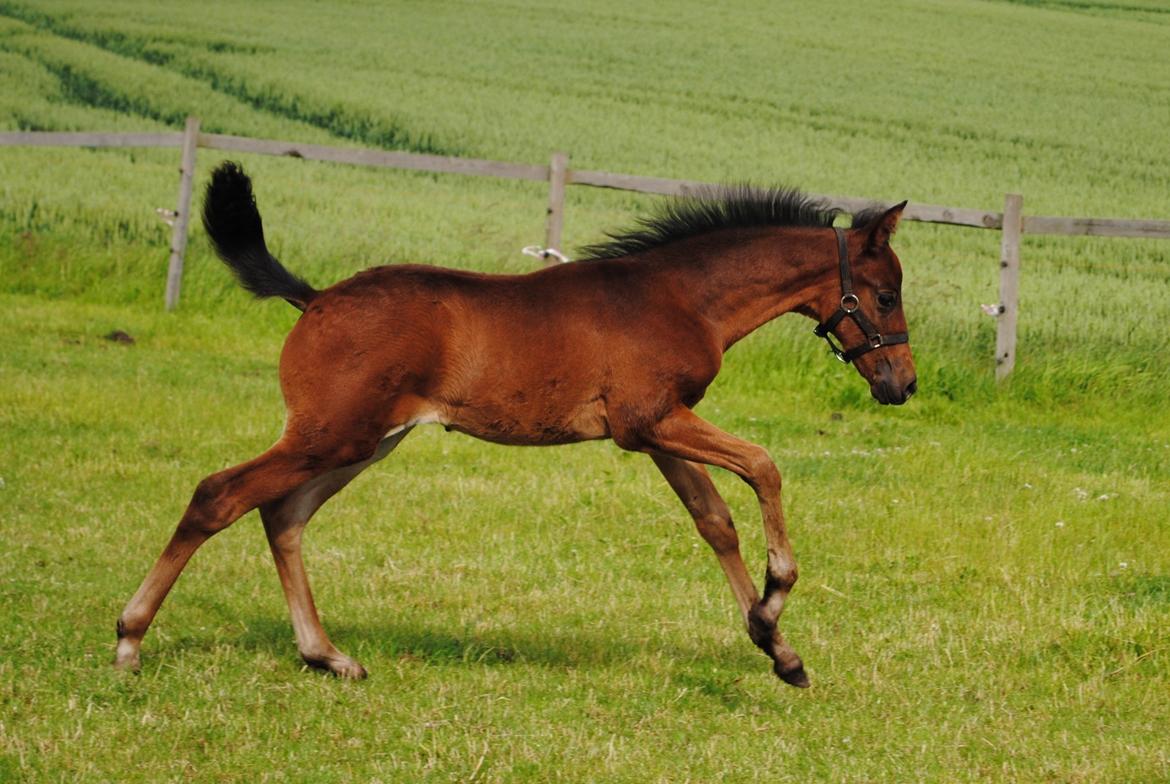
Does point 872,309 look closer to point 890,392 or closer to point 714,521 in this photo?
point 890,392

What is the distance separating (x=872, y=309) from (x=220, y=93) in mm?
25594

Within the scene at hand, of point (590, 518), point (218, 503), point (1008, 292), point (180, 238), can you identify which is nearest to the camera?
point (218, 503)

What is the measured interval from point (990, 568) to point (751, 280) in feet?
9.05

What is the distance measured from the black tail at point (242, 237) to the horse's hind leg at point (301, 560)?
0.75 meters

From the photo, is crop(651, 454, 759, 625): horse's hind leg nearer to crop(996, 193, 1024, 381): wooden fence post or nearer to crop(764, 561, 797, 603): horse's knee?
crop(764, 561, 797, 603): horse's knee

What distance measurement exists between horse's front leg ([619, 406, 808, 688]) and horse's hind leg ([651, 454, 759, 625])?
0.32 meters

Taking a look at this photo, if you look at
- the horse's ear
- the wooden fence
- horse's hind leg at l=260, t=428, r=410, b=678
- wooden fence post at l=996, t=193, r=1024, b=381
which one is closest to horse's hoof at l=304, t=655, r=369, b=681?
horse's hind leg at l=260, t=428, r=410, b=678

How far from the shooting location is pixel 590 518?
9.20 m

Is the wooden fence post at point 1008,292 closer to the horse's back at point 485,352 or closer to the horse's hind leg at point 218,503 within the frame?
the horse's back at point 485,352

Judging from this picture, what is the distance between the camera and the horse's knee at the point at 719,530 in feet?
21.3

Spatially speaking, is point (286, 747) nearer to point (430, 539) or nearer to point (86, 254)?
point (430, 539)

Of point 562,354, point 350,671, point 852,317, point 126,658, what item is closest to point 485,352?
point 562,354

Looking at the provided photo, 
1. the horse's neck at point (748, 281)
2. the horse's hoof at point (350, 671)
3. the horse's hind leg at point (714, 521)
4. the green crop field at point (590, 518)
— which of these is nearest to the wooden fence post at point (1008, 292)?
the green crop field at point (590, 518)

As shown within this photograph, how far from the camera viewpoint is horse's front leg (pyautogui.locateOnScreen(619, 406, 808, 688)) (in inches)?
236
